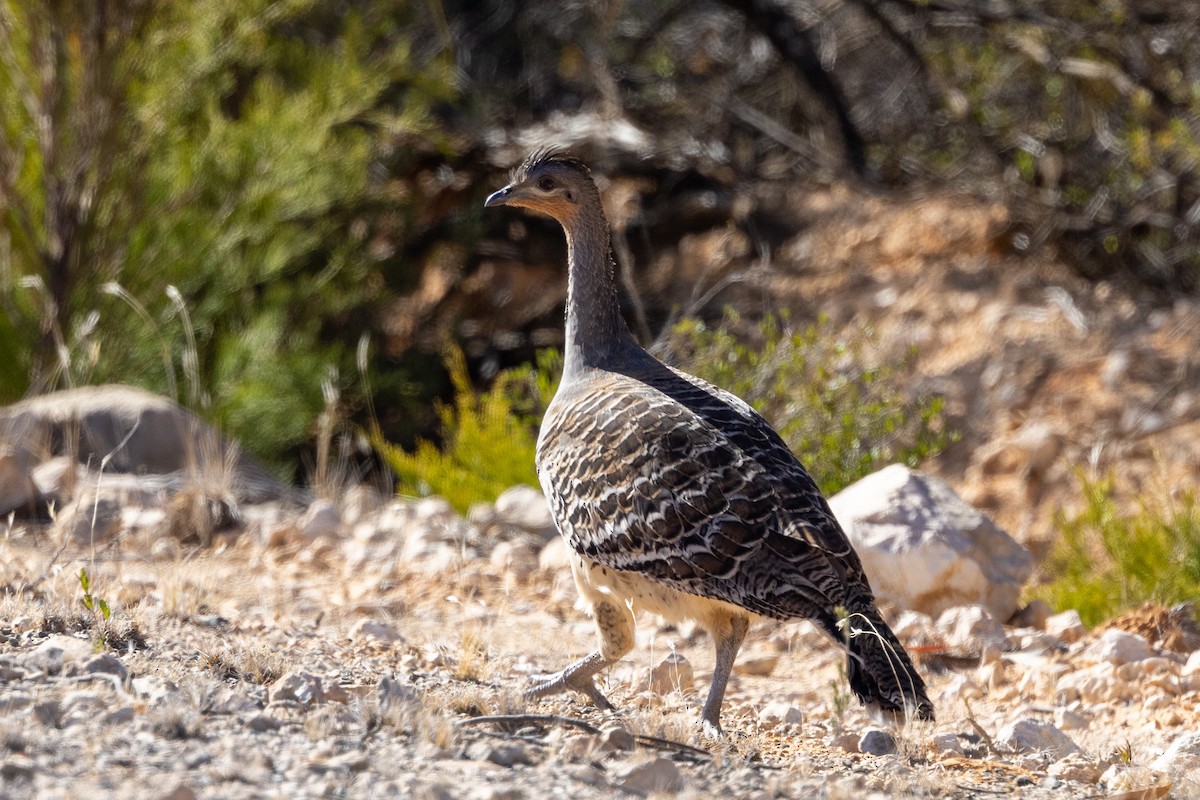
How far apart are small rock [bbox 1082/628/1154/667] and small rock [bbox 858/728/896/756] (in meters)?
1.80

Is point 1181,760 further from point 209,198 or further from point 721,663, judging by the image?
point 209,198

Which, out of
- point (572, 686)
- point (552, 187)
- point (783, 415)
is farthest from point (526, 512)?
point (572, 686)

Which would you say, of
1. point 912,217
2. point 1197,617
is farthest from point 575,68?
point 1197,617

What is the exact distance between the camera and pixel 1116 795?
12.6ft

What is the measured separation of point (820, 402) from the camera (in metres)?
7.64

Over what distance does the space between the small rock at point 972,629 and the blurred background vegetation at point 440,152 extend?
2100mm

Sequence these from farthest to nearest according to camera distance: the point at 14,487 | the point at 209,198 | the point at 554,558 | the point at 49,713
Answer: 1. the point at 209,198
2. the point at 14,487
3. the point at 554,558
4. the point at 49,713

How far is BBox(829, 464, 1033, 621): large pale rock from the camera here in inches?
252

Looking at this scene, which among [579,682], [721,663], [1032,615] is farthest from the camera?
[1032,615]

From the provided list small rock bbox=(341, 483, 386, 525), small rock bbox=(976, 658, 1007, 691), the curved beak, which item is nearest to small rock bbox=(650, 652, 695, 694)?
small rock bbox=(976, 658, 1007, 691)

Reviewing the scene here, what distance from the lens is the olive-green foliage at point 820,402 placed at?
7.56 metres

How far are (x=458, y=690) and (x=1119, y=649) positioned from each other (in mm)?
2976

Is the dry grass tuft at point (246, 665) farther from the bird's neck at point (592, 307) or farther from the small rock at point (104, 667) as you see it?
the bird's neck at point (592, 307)

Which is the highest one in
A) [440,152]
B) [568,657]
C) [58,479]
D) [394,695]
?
[440,152]
